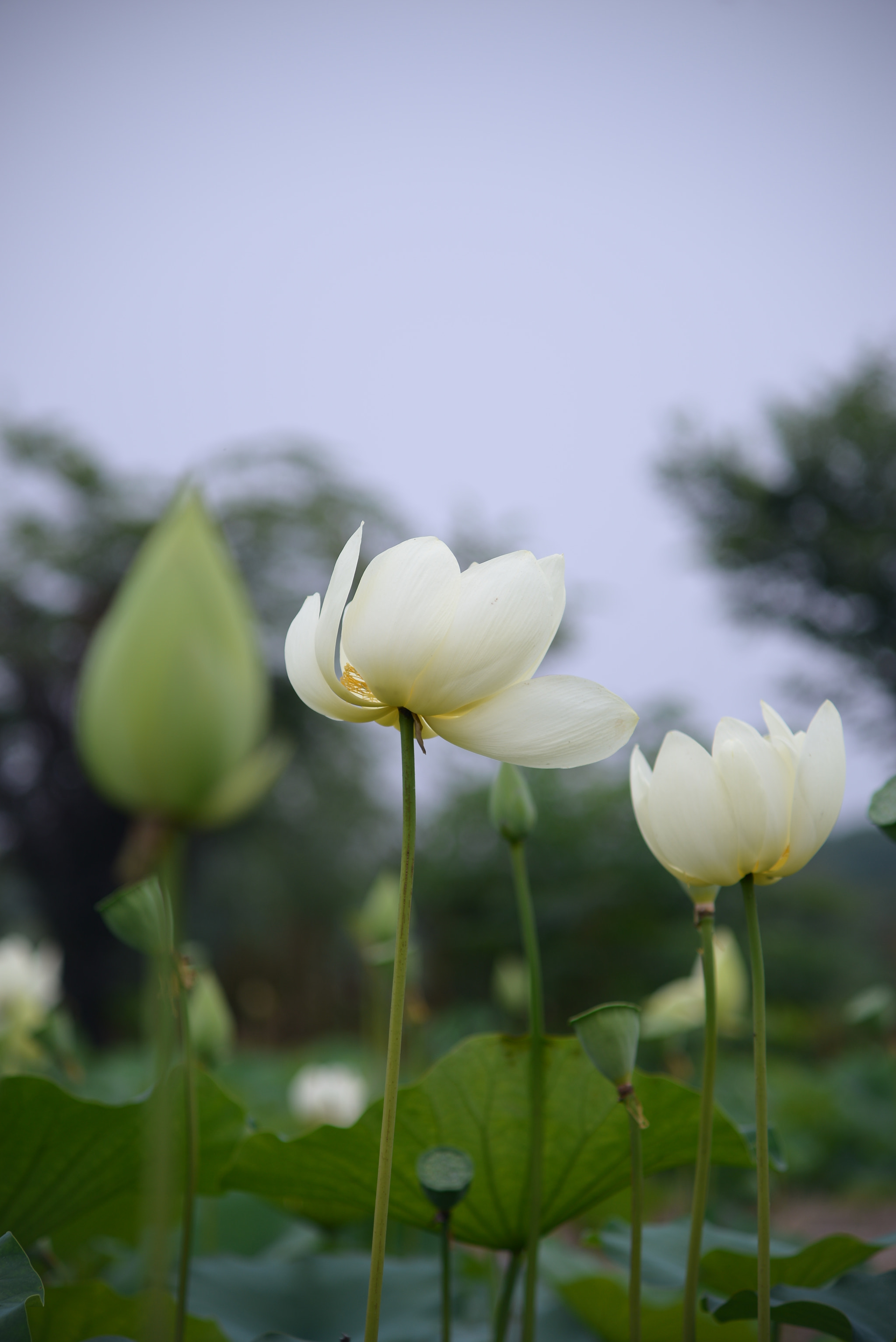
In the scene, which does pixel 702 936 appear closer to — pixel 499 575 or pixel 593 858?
pixel 499 575

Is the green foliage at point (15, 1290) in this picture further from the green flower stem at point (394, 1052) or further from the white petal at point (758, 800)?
the white petal at point (758, 800)

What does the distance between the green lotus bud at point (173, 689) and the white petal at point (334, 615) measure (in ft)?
0.53

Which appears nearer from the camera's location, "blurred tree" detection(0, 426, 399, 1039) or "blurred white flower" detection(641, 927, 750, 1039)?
"blurred white flower" detection(641, 927, 750, 1039)

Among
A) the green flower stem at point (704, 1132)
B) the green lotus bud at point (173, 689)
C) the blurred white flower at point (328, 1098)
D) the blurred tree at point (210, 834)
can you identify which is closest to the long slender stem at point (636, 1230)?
the green flower stem at point (704, 1132)

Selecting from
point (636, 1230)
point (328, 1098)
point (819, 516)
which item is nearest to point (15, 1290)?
point (636, 1230)

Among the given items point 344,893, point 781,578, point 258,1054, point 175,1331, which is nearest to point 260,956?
point 344,893

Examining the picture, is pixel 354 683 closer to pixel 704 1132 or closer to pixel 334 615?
pixel 334 615

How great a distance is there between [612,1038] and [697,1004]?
68 cm

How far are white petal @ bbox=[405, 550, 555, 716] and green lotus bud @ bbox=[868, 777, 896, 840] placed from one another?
0.89ft

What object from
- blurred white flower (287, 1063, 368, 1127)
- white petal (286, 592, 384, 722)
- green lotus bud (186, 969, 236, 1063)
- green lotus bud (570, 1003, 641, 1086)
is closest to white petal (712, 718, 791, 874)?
green lotus bud (570, 1003, 641, 1086)

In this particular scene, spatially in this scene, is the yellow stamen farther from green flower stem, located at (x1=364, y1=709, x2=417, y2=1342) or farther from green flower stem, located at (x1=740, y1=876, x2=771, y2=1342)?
green flower stem, located at (x1=740, y1=876, x2=771, y2=1342)

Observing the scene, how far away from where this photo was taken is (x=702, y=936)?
53cm

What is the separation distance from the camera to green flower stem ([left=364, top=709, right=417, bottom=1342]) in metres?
0.39

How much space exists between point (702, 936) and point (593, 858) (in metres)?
4.57
